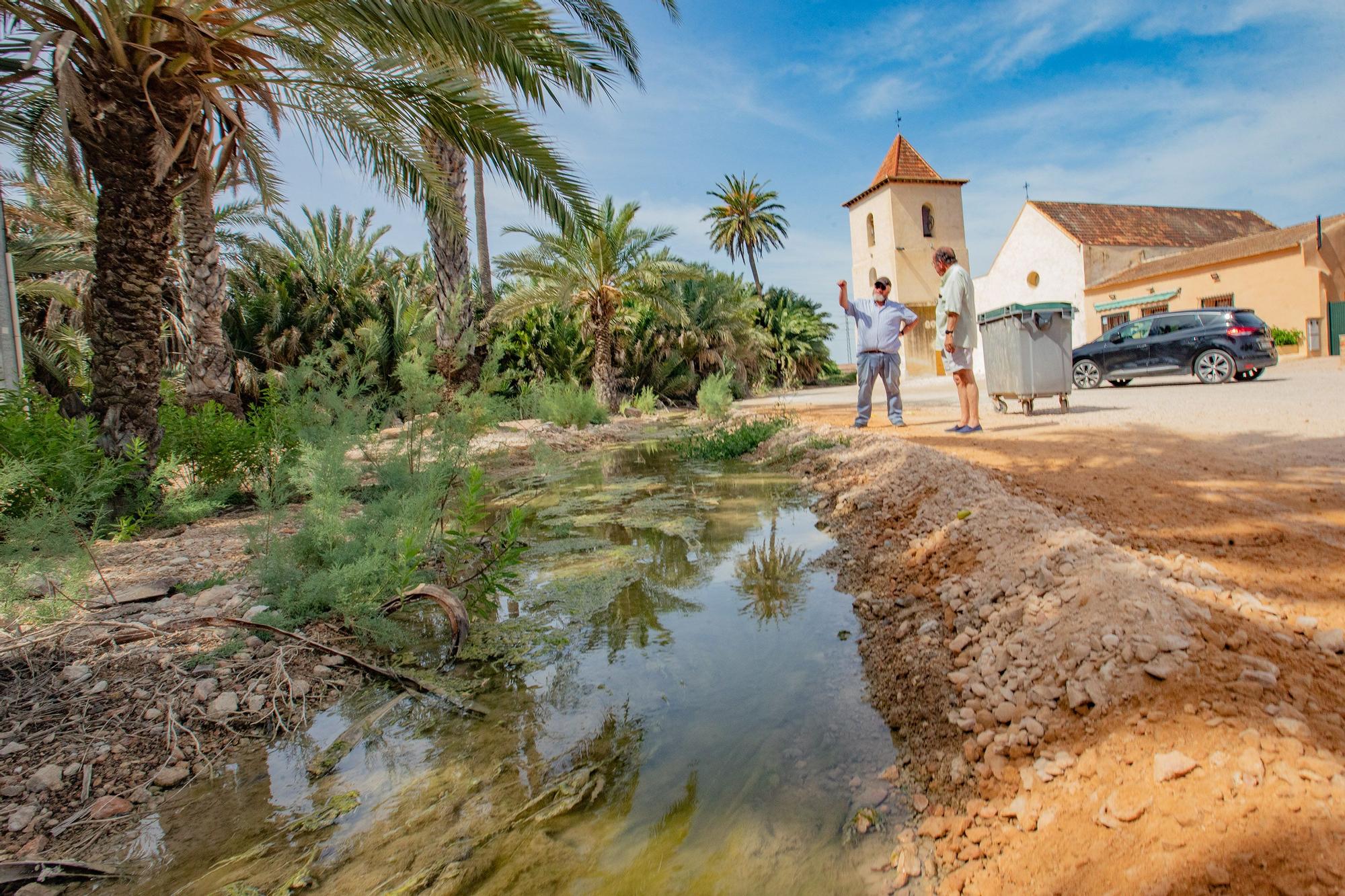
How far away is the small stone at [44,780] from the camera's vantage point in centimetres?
215

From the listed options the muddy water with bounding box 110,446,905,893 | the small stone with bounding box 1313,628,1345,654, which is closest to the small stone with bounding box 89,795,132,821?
the muddy water with bounding box 110,446,905,893

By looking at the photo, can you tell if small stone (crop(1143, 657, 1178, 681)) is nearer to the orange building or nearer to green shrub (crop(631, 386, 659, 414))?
green shrub (crop(631, 386, 659, 414))

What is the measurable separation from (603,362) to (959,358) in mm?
11423

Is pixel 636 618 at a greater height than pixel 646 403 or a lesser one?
lesser

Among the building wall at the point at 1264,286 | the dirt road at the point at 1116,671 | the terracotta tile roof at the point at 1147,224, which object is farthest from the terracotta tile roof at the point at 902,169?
the dirt road at the point at 1116,671

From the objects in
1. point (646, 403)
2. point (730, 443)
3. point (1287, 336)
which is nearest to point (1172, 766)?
point (730, 443)

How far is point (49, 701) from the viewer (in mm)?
2482

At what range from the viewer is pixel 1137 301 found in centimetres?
2278

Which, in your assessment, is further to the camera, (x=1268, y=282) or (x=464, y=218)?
(x=1268, y=282)

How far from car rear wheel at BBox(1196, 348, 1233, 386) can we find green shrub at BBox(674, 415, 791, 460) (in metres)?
8.69

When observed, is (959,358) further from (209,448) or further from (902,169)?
(902,169)

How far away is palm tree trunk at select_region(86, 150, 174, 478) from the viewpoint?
519 centimetres

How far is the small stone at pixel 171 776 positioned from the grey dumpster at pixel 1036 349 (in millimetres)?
8903

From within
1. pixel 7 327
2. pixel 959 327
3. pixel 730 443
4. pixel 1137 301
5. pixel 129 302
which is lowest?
pixel 730 443
